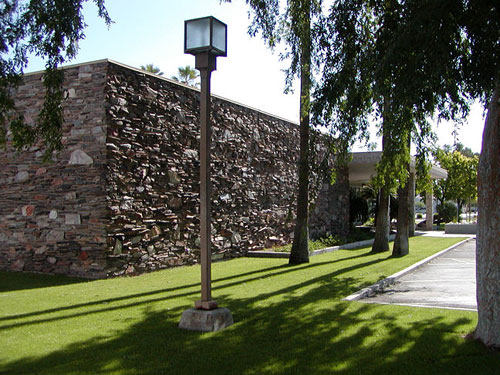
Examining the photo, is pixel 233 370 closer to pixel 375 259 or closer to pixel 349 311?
pixel 349 311

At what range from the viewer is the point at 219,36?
6.21 meters

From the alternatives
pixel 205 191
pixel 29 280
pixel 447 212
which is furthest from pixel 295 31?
pixel 447 212

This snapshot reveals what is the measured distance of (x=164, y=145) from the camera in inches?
491

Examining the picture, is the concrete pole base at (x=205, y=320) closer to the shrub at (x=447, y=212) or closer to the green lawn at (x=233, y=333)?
the green lawn at (x=233, y=333)

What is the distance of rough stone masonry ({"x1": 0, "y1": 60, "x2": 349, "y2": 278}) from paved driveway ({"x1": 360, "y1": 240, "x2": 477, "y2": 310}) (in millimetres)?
2618

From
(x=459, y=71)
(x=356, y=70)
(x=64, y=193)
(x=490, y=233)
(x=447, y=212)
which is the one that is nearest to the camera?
(x=490, y=233)

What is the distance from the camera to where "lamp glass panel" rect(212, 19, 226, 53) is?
20.1 ft

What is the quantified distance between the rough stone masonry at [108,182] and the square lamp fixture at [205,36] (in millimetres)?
3955

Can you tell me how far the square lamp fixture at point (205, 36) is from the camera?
606 centimetres

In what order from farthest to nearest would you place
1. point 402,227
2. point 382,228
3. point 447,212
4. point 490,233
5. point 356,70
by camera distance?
point 447,212
point 382,228
point 402,227
point 356,70
point 490,233

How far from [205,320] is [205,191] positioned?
166cm

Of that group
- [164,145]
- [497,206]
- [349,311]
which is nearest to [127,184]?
[164,145]

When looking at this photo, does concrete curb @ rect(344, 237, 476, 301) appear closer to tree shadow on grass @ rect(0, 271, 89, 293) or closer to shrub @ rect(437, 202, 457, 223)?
tree shadow on grass @ rect(0, 271, 89, 293)

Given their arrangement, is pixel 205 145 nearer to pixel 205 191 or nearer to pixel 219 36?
pixel 205 191
